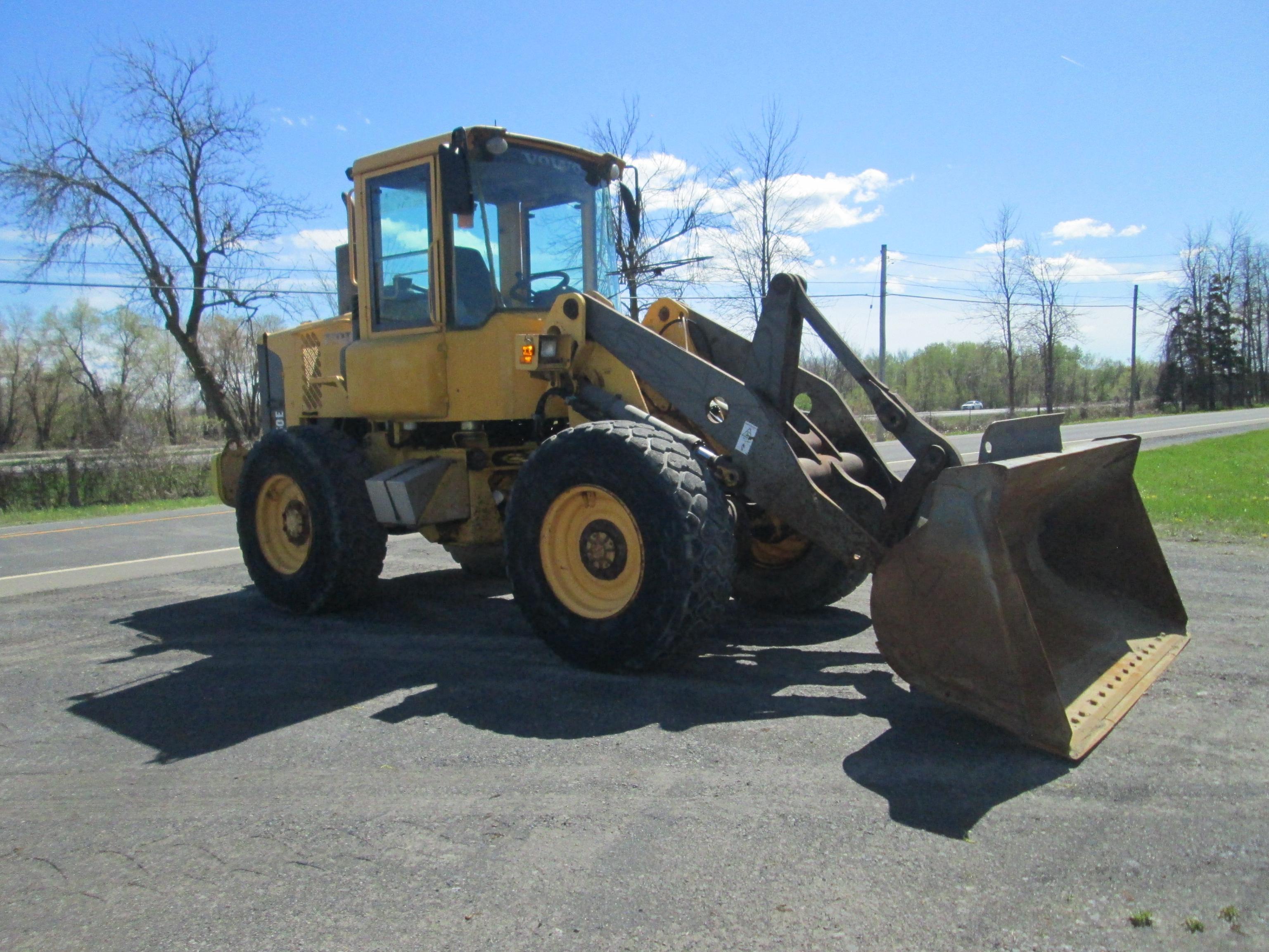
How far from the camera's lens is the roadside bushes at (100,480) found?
63.9ft

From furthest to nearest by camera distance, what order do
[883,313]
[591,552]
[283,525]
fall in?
[883,313], [283,525], [591,552]

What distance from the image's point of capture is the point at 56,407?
41656 mm

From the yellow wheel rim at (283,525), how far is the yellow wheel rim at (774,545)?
312cm

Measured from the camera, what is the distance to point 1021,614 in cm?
378

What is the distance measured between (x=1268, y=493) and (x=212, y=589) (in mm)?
12059

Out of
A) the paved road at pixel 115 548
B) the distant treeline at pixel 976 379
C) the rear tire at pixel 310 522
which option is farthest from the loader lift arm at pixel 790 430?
the distant treeline at pixel 976 379

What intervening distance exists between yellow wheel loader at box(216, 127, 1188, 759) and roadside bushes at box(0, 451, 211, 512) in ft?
48.4

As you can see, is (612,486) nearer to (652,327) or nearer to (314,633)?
(652,327)

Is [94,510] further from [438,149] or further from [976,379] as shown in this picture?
[976,379]

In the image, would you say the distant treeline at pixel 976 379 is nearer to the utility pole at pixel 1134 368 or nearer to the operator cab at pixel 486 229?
the utility pole at pixel 1134 368

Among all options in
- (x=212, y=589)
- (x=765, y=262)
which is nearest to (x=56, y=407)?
(x=765, y=262)

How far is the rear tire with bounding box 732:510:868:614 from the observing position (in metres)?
6.23

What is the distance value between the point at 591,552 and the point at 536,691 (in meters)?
0.76

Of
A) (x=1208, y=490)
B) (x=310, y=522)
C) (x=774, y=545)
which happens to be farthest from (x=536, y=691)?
(x=1208, y=490)
